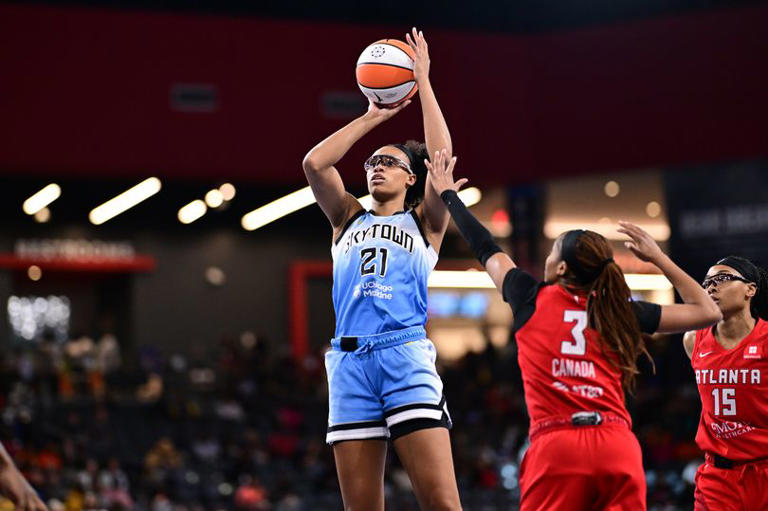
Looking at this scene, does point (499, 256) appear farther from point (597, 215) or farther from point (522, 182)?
point (597, 215)

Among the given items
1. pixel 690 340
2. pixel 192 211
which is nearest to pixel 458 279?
pixel 192 211

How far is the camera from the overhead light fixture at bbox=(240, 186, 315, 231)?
2520cm

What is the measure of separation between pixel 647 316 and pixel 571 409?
20.6 inches

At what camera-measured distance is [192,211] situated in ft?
88.4

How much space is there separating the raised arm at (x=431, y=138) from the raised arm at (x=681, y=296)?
42.0 inches

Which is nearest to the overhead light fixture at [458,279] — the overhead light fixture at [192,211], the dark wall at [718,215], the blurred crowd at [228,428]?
the blurred crowd at [228,428]

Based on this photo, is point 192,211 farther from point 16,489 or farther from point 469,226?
point 16,489

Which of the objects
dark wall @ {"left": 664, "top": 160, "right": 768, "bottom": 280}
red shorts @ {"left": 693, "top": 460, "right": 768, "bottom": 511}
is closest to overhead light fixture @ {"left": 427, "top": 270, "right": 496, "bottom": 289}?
dark wall @ {"left": 664, "top": 160, "right": 768, "bottom": 280}

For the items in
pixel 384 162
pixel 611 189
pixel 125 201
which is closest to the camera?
pixel 384 162

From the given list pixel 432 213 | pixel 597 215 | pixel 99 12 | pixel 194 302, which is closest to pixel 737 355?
pixel 432 213

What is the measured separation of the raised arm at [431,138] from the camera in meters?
6.11

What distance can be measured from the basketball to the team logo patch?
241cm

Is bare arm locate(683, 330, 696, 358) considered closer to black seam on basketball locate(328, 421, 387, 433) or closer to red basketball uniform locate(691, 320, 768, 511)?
red basketball uniform locate(691, 320, 768, 511)

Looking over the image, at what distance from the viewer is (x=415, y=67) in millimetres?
6367
